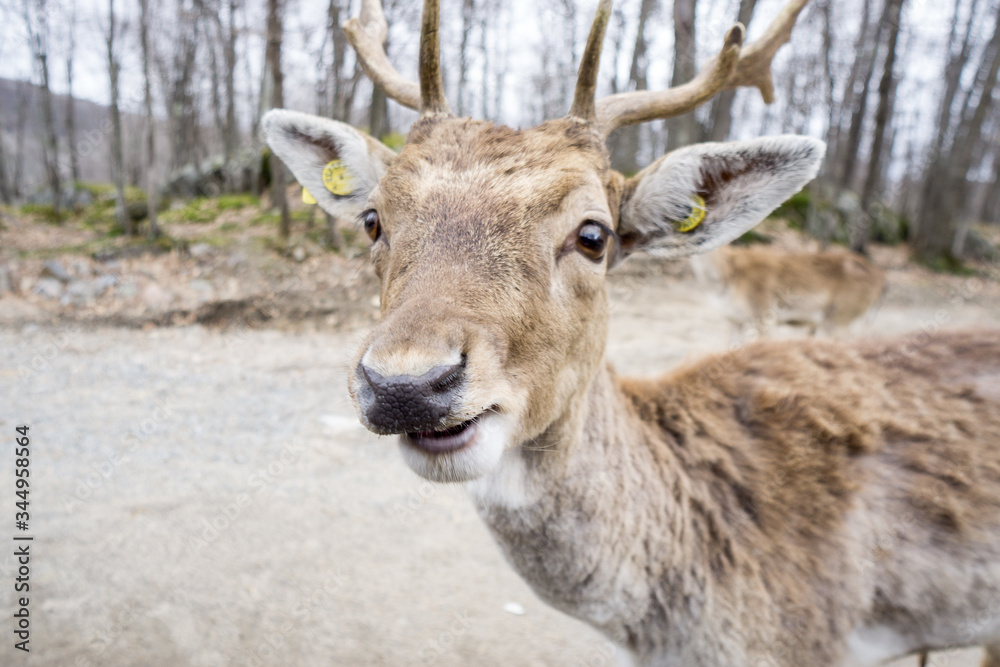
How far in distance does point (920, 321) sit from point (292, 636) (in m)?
14.2

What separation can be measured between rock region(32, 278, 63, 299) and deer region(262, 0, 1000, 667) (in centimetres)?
904

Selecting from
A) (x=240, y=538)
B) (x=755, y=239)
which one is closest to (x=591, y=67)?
(x=240, y=538)

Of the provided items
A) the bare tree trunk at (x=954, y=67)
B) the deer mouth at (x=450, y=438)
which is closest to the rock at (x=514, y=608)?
the deer mouth at (x=450, y=438)

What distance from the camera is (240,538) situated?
4289mm

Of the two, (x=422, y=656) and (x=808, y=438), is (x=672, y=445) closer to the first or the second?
(x=808, y=438)

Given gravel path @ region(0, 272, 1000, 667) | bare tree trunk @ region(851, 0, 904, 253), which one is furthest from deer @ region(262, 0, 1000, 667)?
bare tree trunk @ region(851, 0, 904, 253)

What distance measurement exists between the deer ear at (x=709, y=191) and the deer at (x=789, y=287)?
720 centimetres

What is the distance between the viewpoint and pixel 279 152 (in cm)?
274

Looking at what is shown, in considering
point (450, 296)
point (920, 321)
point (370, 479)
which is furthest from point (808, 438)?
point (920, 321)

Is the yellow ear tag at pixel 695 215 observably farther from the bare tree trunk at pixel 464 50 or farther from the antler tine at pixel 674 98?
the bare tree trunk at pixel 464 50

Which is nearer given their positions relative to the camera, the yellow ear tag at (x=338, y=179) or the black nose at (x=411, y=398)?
the black nose at (x=411, y=398)

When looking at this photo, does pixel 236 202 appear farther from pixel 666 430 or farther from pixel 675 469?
pixel 675 469

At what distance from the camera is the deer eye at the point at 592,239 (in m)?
2.11

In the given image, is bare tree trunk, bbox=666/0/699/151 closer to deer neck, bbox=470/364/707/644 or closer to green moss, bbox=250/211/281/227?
deer neck, bbox=470/364/707/644
